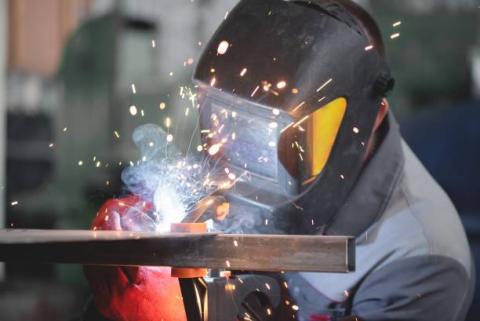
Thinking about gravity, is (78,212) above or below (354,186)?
below

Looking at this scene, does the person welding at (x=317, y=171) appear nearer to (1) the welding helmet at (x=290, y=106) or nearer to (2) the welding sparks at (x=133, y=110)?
(1) the welding helmet at (x=290, y=106)

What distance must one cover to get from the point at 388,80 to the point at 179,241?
61cm

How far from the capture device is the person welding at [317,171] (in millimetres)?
1327

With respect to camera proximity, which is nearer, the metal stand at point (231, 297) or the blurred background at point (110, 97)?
the metal stand at point (231, 297)

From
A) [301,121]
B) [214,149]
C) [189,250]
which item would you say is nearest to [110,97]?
[214,149]

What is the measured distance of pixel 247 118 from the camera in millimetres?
1354

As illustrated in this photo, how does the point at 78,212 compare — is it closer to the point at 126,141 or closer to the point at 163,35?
the point at 126,141

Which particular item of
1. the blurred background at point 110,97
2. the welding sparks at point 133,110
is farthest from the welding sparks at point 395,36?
the welding sparks at point 133,110

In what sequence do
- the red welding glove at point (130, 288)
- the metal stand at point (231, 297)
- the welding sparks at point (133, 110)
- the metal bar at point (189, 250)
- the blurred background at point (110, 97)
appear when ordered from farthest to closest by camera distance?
the welding sparks at point (133, 110) → the blurred background at point (110, 97) → the red welding glove at point (130, 288) → the metal stand at point (231, 297) → the metal bar at point (189, 250)

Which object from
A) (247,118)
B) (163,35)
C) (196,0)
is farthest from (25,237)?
(163,35)

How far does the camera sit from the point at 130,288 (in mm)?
1269

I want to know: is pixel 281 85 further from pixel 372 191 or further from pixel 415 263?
A: pixel 415 263

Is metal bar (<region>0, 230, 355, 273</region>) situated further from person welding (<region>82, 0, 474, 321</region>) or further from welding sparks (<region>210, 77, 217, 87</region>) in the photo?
welding sparks (<region>210, 77, 217, 87</region>)

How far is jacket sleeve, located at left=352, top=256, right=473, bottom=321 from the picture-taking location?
131 cm
